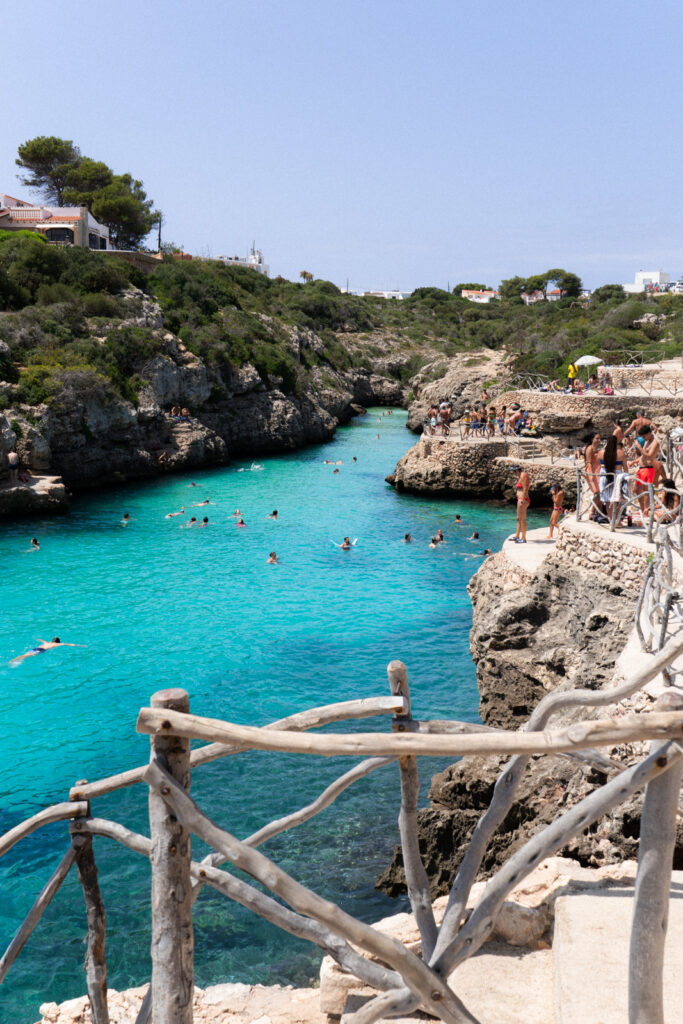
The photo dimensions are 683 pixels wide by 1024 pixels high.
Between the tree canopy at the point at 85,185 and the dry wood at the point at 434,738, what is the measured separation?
66200 millimetres

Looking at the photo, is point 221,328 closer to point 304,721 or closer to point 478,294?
point 304,721

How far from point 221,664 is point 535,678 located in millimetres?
6433

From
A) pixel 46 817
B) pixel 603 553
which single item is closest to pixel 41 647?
pixel 603 553

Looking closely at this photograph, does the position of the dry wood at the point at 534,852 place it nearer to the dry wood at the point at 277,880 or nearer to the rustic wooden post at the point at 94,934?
the dry wood at the point at 277,880

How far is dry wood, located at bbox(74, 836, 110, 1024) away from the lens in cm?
346

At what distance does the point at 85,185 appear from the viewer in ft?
206

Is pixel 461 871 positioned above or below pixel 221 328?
below

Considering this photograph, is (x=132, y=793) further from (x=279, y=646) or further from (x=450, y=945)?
(x=450, y=945)

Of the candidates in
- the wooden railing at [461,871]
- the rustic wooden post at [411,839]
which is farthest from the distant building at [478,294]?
the wooden railing at [461,871]

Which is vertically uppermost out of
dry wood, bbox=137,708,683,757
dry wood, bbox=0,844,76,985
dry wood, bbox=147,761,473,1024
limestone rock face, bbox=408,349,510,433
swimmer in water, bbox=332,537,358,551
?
limestone rock face, bbox=408,349,510,433

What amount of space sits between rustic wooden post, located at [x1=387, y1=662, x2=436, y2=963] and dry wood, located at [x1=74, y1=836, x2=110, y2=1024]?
142cm

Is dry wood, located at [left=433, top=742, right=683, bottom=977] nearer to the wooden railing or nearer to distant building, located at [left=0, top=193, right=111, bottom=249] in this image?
the wooden railing

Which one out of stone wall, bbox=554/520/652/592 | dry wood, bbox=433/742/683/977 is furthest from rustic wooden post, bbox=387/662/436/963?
stone wall, bbox=554/520/652/592

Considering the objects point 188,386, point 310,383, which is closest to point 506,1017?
point 188,386
